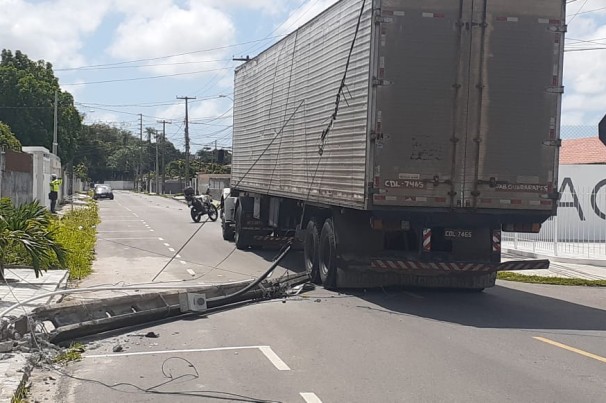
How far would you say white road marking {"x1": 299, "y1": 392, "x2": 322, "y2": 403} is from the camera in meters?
6.96

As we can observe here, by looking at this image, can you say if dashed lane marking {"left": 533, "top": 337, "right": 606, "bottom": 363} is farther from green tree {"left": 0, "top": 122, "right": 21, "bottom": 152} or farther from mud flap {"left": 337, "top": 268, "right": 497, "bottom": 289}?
green tree {"left": 0, "top": 122, "right": 21, "bottom": 152}

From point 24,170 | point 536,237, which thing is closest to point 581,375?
point 536,237

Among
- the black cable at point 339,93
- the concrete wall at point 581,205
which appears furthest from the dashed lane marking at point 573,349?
the concrete wall at point 581,205

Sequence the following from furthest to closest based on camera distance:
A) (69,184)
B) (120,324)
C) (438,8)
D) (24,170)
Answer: (69,184) < (24,170) < (438,8) < (120,324)

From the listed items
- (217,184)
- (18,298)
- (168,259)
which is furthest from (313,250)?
(217,184)

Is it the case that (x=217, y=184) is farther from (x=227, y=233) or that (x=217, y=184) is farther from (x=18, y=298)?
(x=18, y=298)

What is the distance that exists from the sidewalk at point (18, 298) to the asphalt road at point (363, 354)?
24cm

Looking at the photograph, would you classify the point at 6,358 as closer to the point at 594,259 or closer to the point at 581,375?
the point at 581,375

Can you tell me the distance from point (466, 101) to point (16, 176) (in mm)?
18589

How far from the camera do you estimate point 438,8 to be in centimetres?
1227

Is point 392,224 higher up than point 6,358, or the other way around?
point 392,224

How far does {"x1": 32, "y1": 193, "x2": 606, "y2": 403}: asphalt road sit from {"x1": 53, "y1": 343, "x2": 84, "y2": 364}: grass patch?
13 centimetres

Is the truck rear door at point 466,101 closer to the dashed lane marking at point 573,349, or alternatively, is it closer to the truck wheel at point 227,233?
the dashed lane marking at point 573,349

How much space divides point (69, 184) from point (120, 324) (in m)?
61.7
